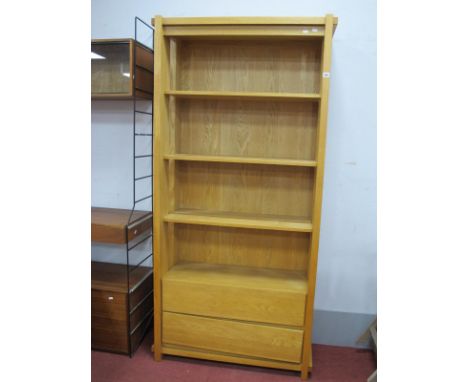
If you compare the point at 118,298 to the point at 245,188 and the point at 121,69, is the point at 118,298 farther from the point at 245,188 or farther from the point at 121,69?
the point at 121,69

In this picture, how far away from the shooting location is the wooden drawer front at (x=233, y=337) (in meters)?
2.00

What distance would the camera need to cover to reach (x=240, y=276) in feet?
7.09

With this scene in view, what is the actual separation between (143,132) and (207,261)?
3.32 feet

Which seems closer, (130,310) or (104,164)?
(130,310)

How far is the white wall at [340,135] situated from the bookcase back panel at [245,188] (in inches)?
7.3

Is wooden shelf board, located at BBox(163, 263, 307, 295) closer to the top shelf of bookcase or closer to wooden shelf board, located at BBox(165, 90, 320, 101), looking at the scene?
wooden shelf board, located at BBox(165, 90, 320, 101)

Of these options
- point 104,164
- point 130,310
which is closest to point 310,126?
point 104,164

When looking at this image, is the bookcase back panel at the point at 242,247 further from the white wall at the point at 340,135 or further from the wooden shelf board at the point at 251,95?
the wooden shelf board at the point at 251,95

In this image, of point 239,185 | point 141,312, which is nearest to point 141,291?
point 141,312

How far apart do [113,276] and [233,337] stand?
933 mm

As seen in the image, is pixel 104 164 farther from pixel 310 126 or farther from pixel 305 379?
pixel 305 379

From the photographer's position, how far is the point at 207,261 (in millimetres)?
2375
